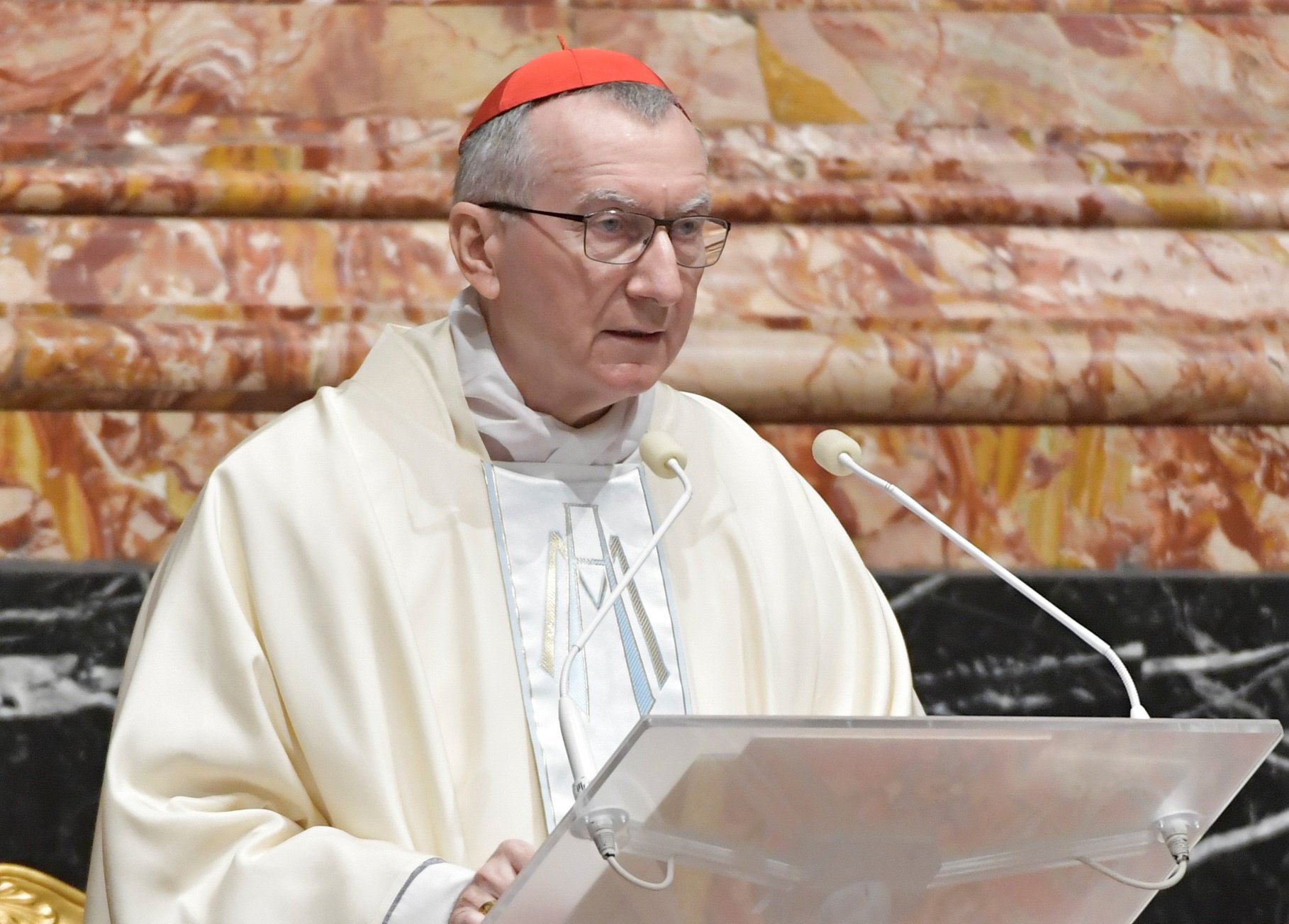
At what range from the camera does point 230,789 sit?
241 cm

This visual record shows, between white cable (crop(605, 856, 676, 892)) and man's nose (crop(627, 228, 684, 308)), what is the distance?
1.01 meters

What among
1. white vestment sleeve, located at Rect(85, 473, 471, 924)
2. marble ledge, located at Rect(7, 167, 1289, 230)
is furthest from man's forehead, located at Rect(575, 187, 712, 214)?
marble ledge, located at Rect(7, 167, 1289, 230)

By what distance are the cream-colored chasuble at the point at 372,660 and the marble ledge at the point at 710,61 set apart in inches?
47.8

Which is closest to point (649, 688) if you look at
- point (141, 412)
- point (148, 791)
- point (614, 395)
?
point (614, 395)

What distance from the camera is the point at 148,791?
7.73 ft

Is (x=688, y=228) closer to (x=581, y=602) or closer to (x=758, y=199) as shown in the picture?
(x=581, y=602)

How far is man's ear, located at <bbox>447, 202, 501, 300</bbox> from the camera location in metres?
2.77

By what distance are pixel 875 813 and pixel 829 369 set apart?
6.40ft

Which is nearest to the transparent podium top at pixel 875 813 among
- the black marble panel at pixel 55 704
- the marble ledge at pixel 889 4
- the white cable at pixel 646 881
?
the white cable at pixel 646 881

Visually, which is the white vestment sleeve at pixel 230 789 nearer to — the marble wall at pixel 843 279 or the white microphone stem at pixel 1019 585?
the white microphone stem at pixel 1019 585

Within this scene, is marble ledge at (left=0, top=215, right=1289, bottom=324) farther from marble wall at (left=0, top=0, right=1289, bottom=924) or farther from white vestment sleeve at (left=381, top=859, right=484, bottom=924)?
white vestment sleeve at (left=381, top=859, right=484, bottom=924)

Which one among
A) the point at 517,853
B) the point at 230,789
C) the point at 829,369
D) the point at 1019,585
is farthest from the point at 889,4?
the point at 517,853

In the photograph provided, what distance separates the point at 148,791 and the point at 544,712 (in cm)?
57

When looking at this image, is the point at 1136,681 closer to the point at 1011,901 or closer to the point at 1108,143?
the point at 1108,143
